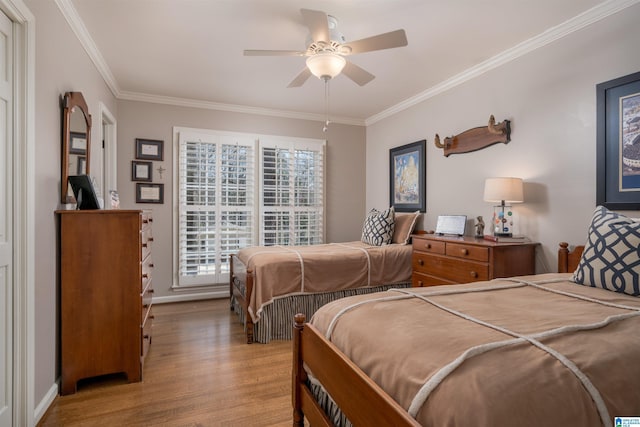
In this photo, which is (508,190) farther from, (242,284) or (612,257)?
(242,284)

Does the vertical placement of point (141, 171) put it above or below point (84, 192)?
above

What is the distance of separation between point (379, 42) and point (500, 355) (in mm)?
1907

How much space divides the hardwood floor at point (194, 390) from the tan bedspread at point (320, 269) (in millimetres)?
411

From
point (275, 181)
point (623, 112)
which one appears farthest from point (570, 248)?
point (275, 181)

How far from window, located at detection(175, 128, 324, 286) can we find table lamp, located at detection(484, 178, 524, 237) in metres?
2.47

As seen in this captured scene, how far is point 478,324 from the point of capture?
1.18 m

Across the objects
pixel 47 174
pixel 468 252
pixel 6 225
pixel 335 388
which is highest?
pixel 47 174

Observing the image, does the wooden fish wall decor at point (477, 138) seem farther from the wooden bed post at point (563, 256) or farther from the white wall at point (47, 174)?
the white wall at point (47, 174)

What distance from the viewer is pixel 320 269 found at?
3.17 meters

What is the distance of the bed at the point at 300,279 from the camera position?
2959 millimetres

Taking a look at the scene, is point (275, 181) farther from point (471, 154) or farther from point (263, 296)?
point (471, 154)

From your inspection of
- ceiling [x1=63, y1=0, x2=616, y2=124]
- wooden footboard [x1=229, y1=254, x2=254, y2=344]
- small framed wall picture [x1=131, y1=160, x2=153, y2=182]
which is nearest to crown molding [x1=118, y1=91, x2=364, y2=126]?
ceiling [x1=63, y1=0, x2=616, y2=124]

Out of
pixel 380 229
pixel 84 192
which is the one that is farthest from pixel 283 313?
pixel 84 192

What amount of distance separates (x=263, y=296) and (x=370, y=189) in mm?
2727
